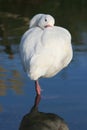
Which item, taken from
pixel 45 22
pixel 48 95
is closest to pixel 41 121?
pixel 48 95

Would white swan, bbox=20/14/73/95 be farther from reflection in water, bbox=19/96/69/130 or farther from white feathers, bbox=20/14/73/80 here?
reflection in water, bbox=19/96/69/130

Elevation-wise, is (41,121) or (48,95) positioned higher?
(41,121)

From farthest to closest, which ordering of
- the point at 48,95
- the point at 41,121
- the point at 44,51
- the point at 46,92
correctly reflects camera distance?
1. the point at 46,92
2. the point at 48,95
3. the point at 44,51
4. the point at 41,121

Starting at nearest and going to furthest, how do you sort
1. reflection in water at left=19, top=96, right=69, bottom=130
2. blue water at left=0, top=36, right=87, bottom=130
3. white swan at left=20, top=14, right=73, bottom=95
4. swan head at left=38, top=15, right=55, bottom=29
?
reflection in water at left=19, top=96, right=69, bottom=130 → blue water at left=0, top=36, right=87, bottom=130 → white swan at left=20, top=14, right=73, bottom=95 → swan head at left=38, top=15, right=55, bottom=29

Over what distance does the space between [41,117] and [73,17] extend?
8.98 meters

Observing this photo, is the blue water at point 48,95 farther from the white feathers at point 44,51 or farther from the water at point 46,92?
the white feathers at point 44,51

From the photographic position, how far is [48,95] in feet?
23.4

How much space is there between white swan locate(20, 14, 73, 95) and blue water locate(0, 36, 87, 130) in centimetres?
26

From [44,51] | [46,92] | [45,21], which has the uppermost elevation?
[44,51]

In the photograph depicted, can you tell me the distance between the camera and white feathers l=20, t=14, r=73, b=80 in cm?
671

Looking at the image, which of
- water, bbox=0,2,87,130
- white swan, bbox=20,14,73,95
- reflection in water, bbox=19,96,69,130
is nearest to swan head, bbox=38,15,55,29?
white swan, bbox=20,14,73,95

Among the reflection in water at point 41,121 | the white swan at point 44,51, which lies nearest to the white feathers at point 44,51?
the white swan at point 44,51

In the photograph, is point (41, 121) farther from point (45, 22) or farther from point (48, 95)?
point (45, 22)

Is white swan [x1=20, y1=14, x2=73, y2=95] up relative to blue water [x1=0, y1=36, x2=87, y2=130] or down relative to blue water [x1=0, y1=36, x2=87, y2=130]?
up
